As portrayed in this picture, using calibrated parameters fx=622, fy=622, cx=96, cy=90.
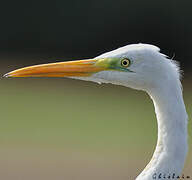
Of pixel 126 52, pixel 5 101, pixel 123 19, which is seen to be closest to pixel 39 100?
pixel 5 101

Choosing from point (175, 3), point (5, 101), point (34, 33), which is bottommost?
point (5, 101)

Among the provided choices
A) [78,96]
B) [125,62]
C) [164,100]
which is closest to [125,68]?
[125,62]

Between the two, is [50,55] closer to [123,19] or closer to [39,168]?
[123,19]

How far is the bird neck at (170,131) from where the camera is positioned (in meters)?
3.61

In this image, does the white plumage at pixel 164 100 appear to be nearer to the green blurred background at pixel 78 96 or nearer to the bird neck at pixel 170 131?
the bird neck at pixel 170 131

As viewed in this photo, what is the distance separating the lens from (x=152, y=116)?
13172 mm

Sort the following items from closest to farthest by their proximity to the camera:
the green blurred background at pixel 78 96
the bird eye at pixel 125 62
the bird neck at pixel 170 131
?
the bird neck at pixel 170 131 → the bird eye at pixel 125 62 → the green blurred background at pixel 78 96

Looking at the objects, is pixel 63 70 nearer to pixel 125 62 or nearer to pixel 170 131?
pixel 125 62

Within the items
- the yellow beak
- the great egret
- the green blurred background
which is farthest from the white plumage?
the green blurred background

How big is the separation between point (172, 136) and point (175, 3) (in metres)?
12.4

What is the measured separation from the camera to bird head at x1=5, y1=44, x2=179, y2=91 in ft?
12.2

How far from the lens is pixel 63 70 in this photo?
3.89m

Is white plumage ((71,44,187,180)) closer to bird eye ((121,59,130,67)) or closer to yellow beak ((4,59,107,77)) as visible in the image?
bird eye ((121,59,130,67))

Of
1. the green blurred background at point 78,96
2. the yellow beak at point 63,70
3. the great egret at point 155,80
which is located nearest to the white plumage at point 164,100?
the great egret at point 155,80
